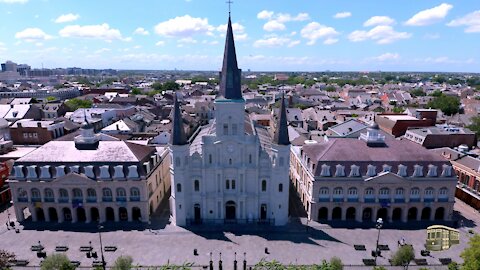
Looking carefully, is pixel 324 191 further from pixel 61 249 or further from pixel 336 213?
pixel 61 249

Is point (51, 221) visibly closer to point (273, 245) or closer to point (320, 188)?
point (273, 245)

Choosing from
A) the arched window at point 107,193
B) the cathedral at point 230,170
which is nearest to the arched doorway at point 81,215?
the arched window at point 107,193

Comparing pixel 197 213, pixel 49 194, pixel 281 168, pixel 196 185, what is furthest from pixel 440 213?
pixel 49 194

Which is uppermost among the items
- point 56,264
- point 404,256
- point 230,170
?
point 230,170

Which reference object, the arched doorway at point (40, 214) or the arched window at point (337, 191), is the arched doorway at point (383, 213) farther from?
the arched doorway at point (40, 214)

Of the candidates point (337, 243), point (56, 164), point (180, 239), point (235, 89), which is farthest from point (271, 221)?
point (56, 164)

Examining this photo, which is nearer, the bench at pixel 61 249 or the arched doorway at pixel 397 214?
the bench at pixel 61 249
